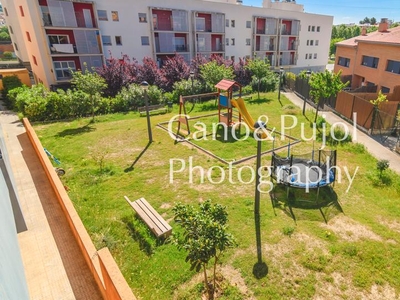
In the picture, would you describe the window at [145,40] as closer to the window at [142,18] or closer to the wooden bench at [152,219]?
the window at [142,18]

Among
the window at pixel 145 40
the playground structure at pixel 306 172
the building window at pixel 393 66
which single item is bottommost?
the playground structure at pixel 306 172

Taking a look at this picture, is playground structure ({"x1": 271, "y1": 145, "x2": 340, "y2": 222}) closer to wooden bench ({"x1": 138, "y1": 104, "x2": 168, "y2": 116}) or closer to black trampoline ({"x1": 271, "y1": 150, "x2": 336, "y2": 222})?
black trampoline ({"x1": 271, "y1": 150, "x2": 336, "y2": 222})

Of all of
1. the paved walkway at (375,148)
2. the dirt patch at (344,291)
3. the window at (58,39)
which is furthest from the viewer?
the window at (58,39)

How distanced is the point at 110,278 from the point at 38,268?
308 centimetres

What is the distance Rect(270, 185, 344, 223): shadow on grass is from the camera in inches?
319

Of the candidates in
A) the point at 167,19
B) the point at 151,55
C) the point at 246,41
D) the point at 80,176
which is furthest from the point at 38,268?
the point at 246,41

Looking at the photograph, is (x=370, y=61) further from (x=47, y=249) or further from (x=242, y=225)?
(x=47, y=249)

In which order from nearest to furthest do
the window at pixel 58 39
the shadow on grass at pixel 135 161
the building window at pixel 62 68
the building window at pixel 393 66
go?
the shadow on grass at pixel 135 161 → the building window at pixel 393 66 → the window at pixel 58 39 → the building window at pixel 62 68

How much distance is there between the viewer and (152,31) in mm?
30531

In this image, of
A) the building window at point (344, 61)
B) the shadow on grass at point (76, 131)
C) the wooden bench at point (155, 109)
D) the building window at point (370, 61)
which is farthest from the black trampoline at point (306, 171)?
the building window at point (344, 61)

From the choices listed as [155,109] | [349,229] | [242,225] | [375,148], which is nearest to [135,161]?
[242,225]

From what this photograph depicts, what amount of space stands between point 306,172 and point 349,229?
264 cm

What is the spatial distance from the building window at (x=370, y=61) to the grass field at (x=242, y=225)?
56.1 ft

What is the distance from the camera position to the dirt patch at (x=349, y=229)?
7105 mm
